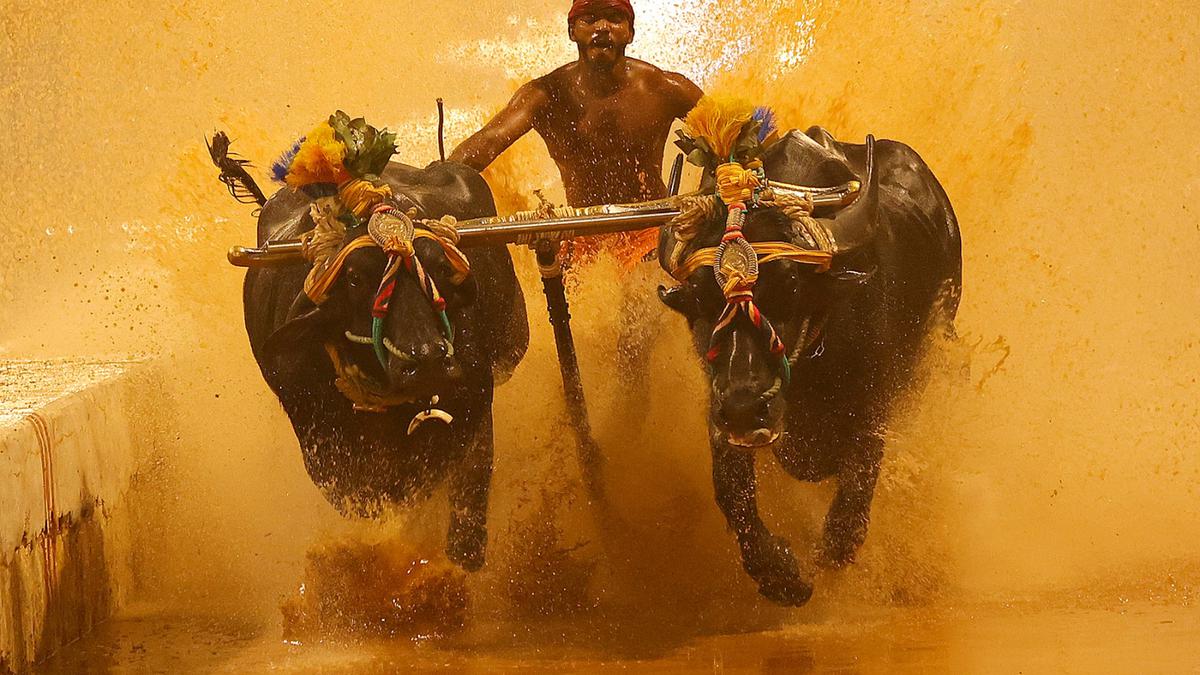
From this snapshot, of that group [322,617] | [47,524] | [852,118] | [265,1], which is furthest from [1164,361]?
[265,1]

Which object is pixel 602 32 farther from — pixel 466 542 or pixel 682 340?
pixel 466 542

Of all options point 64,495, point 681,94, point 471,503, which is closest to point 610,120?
point 681,94

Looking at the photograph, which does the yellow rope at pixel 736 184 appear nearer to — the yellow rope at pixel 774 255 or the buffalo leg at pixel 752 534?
the yellow rope at pixel 774 255

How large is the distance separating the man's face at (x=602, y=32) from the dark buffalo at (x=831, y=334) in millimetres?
931

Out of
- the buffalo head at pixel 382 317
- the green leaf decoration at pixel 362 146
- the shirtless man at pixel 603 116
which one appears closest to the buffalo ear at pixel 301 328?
the buffalo head at pixel 382 317

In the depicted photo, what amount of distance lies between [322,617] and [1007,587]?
7.53 ft

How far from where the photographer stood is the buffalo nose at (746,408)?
405cm

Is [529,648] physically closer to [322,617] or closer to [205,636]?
[322,617]

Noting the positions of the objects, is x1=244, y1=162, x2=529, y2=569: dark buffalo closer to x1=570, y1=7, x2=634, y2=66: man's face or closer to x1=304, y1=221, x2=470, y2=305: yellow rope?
x1=304, y1=221, x2=470, y2=305: yellow rope

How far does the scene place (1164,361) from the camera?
656 cm

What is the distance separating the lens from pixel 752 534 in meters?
4.66

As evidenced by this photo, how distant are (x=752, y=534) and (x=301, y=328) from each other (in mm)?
1496

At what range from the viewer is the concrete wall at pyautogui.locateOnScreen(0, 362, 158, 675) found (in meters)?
4.56

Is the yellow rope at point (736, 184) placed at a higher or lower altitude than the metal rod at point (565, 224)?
higher
